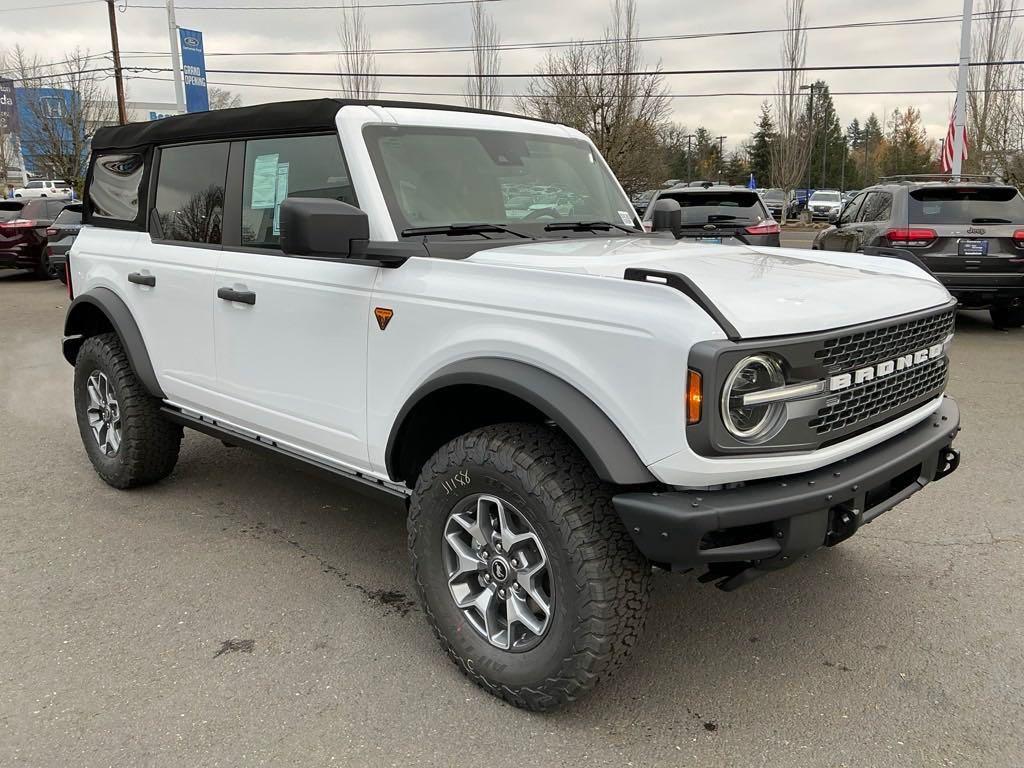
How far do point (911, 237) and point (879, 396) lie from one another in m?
7.60

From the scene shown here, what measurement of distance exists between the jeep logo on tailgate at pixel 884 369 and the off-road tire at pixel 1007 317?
822 centimetres

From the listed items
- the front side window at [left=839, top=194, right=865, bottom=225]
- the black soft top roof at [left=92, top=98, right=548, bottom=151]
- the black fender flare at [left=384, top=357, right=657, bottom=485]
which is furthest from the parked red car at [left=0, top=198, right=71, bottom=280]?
the black fender flare at [left=384, top=357, right=657, bottom=485]

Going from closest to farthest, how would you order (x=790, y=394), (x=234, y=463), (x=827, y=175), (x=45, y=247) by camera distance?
(x=790, y=394), (x=234, y=463), (x=45, y=247), (x=827, y=175)

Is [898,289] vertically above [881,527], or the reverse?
[898,289]

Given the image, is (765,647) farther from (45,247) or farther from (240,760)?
(45,247)

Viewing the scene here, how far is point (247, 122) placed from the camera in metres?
3.88

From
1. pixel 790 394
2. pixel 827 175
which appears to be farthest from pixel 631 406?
pixel 827 175

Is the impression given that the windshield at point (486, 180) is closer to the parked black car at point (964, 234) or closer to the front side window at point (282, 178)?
the front side window at point (282, 178)

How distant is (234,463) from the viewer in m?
5.47

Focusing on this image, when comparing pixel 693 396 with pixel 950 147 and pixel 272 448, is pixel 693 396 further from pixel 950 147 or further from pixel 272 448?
pixel 950 147

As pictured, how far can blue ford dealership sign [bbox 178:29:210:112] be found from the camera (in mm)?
18359

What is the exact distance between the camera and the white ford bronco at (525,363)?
93.3 inches

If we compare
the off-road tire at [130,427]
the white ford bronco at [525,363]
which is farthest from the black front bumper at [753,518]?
the off-road tire at [130,427]

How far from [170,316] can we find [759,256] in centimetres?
280
